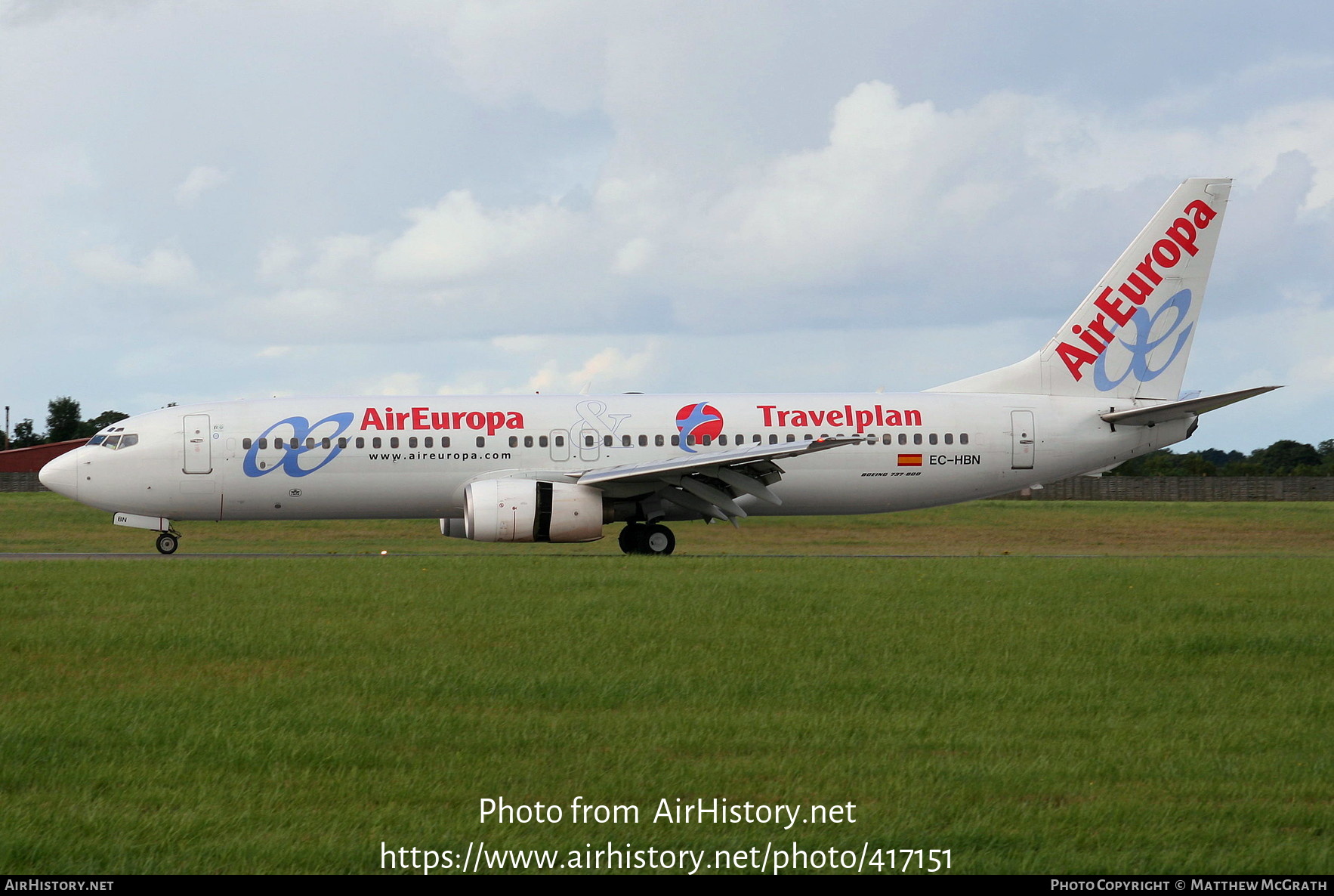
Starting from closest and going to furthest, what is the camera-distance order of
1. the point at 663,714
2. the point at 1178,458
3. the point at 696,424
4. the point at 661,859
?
1. the point at 661,859
2. the point at 663,714
3. the point at 696,424
4. the point at 1178,458

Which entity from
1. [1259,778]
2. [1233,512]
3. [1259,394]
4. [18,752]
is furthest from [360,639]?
[1233,512]

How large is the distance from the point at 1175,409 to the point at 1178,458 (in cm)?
8306

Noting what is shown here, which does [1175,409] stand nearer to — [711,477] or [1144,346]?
[1144,346]

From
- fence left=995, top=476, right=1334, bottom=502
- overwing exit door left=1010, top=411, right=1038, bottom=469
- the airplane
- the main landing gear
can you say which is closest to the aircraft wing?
the airplane

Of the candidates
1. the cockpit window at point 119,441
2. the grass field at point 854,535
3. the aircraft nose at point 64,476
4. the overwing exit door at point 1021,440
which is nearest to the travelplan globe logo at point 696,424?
the grass field at point 854,535

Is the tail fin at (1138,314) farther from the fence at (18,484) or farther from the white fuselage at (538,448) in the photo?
the fence at (18,484)

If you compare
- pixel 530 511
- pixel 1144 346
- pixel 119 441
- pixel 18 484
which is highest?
pixel 1144 346

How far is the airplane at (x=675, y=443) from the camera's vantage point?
1068 inches

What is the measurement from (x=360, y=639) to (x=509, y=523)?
37.4 feet

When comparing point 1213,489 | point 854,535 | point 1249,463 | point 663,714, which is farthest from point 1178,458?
point 663,714

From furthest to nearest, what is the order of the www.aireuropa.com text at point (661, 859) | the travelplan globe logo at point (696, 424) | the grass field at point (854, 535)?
the grass field at point (854, 535) < the travelplan globe logo at point (696, 424) < the www.aireuropa.com text at point (661, 859)

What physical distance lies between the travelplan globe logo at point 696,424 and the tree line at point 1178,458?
2525 inches

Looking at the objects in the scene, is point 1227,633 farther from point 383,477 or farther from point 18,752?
point 383,477

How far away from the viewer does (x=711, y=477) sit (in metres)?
26.2
